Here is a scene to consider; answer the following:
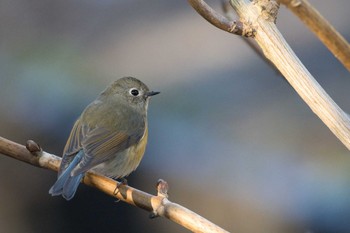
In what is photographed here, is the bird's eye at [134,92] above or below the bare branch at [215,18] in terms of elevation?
above

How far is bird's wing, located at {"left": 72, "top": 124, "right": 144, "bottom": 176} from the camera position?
3.98m

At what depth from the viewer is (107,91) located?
4.95m

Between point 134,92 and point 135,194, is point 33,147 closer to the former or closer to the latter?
point 135,194

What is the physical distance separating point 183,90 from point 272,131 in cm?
82

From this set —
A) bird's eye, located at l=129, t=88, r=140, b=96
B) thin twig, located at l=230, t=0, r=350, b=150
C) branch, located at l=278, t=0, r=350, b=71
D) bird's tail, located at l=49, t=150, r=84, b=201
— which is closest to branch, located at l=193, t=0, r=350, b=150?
thin twig, located at l=230, t=0, r=350, b=150

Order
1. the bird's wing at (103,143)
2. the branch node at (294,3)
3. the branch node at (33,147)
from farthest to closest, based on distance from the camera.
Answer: the bird's wing at (103,143)
the branch node at (33,147)
the branch node at (294,3)

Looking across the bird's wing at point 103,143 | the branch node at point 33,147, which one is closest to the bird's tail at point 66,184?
the bird's wing at point 103,143

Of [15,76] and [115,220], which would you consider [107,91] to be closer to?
[115,220]

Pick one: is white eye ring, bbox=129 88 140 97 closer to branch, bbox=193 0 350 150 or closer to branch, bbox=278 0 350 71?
branch, bbox=193 0 350 150

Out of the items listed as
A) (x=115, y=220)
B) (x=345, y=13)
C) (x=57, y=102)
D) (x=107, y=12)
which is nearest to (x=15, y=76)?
(x=57, y=102)

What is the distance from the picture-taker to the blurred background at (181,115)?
559 centimetres

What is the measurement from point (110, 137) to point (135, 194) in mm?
1452

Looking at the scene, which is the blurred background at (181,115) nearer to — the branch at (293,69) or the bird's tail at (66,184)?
the bird's tail at (66,184)

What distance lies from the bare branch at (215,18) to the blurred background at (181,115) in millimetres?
3129
